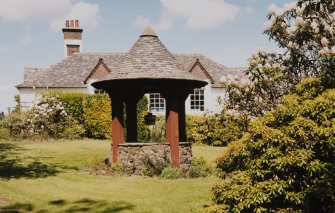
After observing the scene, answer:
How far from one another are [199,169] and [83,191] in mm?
4623

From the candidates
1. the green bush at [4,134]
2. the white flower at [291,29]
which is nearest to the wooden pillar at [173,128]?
the white flower at [291,29]

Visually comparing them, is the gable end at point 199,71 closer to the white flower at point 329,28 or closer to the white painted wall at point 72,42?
the white painted wall at point 72,42

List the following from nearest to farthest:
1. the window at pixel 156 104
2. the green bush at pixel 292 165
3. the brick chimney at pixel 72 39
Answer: the green bush at pixel 292 165, the window at pixel 156 104, the brick chimney at pixel 72 39

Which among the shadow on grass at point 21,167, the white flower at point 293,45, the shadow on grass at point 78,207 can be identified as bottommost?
the shadow on grass at point 78,207

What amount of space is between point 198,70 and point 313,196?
29.6 m

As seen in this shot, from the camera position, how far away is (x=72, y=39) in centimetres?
3959

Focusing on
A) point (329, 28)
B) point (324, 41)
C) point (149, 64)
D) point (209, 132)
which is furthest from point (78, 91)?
point (324, 41)

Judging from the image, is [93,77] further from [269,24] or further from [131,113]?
[269,24]

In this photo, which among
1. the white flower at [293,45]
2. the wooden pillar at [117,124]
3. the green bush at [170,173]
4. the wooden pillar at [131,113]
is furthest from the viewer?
the wooden pillar at [131,113]

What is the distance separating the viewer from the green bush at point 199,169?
14281 mm

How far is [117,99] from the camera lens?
15.6m

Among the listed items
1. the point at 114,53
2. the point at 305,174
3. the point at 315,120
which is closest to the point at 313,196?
the point at 305,174

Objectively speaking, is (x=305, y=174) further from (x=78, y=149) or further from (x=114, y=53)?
(x=114, y=53)

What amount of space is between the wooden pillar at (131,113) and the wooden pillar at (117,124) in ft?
5.86
